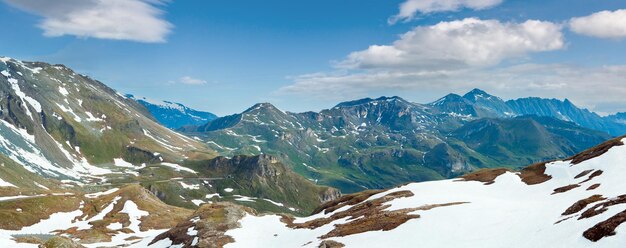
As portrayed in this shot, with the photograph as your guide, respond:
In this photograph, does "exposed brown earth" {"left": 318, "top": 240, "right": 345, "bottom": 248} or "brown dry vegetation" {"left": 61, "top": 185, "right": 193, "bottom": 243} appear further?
"brown dry vegetation" {"left": 61, "top": 185, "right": 193, "bottom": 243}

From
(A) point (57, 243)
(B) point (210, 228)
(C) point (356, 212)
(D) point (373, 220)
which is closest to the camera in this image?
(A) point (57, 243)

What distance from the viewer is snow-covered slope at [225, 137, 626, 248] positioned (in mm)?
31922

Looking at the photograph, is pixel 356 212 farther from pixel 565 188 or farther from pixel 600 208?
pixel 600 208

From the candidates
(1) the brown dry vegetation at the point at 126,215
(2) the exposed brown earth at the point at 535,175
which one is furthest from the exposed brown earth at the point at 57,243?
(1) the brown dry vegetation at the point at 126,215

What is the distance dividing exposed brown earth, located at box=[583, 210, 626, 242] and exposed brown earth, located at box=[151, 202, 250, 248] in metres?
48.9

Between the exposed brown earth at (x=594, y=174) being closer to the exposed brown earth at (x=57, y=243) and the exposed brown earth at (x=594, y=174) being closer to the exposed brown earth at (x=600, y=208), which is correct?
the exposed brown earth at (x=600, y=208)

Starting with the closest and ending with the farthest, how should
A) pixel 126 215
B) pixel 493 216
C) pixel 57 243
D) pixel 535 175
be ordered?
pixel 57 243 < pixel 493 216 < pixel 535 175 < pixel 126 215

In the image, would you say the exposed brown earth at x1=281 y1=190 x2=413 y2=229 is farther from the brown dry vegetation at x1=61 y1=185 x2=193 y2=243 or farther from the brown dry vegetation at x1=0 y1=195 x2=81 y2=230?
the brown dry vegetation at x1=0 y1=195 x2=81 y2=230

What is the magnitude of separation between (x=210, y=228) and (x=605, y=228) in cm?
5983

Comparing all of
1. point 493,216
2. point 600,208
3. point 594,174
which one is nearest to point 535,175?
point 594,174

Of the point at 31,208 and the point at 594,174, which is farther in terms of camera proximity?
the point at 31,208

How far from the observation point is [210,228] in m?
72.9

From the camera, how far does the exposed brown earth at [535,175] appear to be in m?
74.9

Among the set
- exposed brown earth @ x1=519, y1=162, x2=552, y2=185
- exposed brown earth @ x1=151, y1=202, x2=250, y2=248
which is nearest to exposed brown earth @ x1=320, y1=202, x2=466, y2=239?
exposed brown earth @ x1=151, y1=202, x2=250, y2=248
